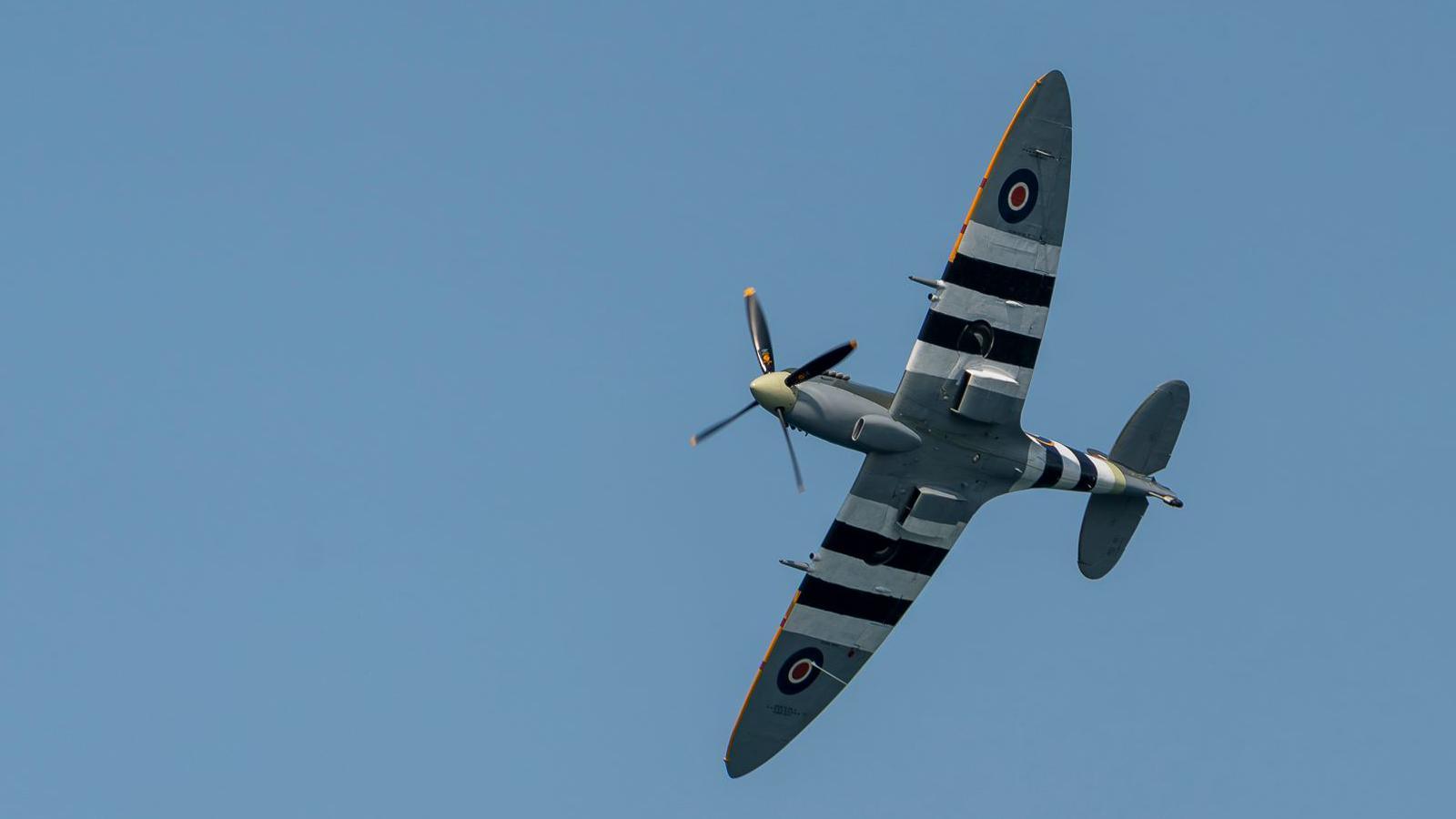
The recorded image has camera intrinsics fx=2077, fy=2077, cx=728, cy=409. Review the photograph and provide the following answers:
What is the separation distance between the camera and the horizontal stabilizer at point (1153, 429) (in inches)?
1758

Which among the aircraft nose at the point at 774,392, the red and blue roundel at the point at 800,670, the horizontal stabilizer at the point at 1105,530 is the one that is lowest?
the red and blue roundel at the point at 800,670

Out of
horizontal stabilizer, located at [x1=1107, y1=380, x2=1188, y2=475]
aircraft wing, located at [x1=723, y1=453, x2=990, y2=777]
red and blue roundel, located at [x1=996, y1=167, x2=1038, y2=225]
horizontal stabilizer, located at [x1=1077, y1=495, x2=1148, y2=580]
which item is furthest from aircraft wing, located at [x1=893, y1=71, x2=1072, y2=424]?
horizontal stabilizer, located at [x1=1077, y1=495, x2=1148, y2=580]

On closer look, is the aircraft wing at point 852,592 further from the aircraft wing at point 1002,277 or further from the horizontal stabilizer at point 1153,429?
the horizontal stabilizer at point 1153,429

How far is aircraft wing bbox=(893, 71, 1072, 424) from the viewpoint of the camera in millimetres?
39781

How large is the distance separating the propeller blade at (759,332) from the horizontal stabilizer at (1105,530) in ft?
29.1

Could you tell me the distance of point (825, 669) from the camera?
4384 centimetres

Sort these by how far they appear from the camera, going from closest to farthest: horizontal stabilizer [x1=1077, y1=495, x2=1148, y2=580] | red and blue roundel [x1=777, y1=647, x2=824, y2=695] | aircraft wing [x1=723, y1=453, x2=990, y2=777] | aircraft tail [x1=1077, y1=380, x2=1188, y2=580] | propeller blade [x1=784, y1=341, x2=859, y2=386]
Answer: propeller blade [x1=784, y1=341, x2=859, y2=386] → aircraft wing [x1=723, y1=453, x2=990, y2=777] → red and blue roundel [x1=777, y1=647, x2=824, y2=695] → aircraft tail [x1=1077, y1=380, x2=1188, y2=580] → horizontal stabilizer [x1=1077, y1=495, x2=1148, y2=580]

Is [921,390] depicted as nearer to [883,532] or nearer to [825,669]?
[883,532]

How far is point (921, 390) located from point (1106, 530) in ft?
23.3

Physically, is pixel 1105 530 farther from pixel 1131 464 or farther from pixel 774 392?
pixel 774 392

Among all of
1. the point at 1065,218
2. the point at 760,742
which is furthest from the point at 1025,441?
the point at 760,742

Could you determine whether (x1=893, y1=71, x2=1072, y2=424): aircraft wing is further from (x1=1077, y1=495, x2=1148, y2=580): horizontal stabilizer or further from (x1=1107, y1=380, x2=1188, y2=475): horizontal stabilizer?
(x1=1077, y1=495, x2=1148, y2=580): horizontal stabilizer

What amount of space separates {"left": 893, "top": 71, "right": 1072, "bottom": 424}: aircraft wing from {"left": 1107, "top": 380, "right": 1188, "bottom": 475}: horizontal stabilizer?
502 centimetres

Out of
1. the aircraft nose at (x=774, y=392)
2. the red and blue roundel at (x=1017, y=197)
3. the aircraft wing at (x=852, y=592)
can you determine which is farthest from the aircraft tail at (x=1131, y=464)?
the aircraft nose at (x=774, y=392)
